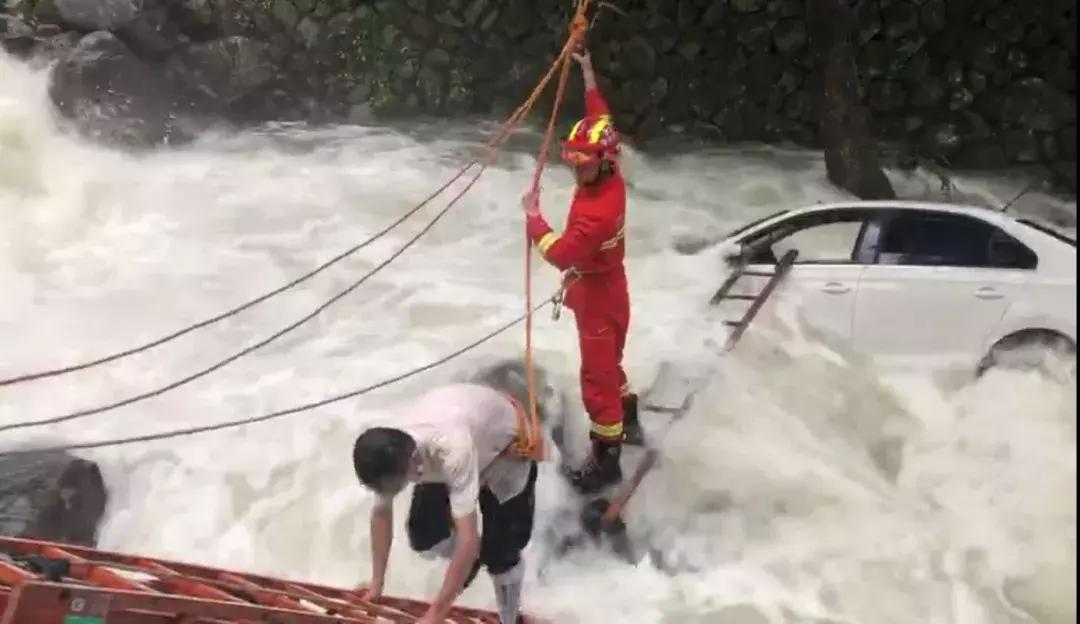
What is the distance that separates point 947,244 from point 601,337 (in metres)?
0.65

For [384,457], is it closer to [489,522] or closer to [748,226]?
[489,522]

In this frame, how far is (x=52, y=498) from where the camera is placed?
178cm

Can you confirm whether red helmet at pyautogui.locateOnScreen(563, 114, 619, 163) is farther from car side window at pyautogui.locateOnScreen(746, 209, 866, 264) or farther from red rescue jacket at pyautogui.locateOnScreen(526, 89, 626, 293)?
car side window at pyautogui.locateOnScreen(746, 209, 866, 264)

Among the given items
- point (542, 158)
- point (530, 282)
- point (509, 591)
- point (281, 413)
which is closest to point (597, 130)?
point (542, 158)

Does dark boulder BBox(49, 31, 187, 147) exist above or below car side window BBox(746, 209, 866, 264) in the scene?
above

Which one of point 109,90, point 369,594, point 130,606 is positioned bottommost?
point 369,594

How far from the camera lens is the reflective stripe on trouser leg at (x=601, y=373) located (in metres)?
1.72

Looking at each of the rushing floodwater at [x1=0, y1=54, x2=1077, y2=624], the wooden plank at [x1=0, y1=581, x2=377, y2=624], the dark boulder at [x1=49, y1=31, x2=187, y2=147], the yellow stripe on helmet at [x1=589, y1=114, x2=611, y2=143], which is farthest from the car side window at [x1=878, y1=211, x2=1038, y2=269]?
the dark boulder at [x1=49, y1=31, x2=187, y2=147]

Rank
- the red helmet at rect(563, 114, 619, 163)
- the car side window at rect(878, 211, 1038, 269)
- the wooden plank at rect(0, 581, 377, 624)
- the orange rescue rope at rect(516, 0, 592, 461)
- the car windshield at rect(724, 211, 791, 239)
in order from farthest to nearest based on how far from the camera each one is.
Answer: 1. the car windshield at rect(724, 211, 791, 239)
2. the car side window at rect(878, 211, 1038, 269)
3. the red helmet at rect(563, 114, 619, 163)
4. the orange rescue rope at rect(516, 0, 592, 461)
5. the wooden plank at rect(0, 581, 377, 624)

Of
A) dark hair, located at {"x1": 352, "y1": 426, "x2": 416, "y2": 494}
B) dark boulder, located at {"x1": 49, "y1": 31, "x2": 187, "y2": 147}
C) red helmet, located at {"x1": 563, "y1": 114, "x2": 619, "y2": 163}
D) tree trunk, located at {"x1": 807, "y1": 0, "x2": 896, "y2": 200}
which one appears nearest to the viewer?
dark hair, located at {"x1": 352, "y1": 426, "x2": 416, "y2": 494}

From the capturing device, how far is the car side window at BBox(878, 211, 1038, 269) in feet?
5.97

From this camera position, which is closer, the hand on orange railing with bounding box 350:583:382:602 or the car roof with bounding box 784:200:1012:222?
the hand on orange railing with bounding box 350:583:382:602

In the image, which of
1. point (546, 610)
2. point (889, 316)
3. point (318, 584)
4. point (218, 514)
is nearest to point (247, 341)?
point (218, 514)

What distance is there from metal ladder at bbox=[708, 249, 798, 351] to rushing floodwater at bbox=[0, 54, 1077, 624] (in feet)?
0.10
